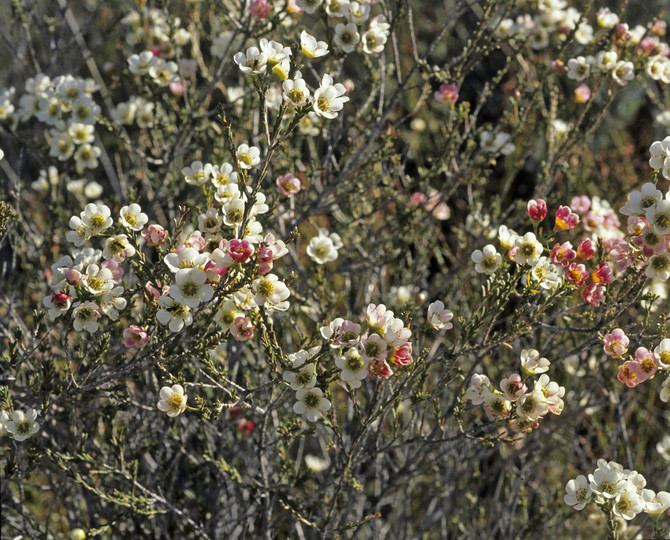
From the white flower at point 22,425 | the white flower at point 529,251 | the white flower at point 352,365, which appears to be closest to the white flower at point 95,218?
the white flower at point 22,425

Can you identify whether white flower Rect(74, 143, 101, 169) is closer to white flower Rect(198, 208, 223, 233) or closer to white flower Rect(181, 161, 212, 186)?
white flower Rect(181, 161, 212, 186)

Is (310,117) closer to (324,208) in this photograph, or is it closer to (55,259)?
(324,208)

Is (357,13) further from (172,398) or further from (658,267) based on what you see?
(172,398)

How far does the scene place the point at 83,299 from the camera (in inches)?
64.2

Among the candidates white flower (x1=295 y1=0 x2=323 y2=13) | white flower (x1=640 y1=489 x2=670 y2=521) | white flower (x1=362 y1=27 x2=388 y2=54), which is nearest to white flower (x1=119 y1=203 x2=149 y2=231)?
white flower (x1=295 y1=0 x2=323 y2=13)

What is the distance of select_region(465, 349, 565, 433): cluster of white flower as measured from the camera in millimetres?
1618

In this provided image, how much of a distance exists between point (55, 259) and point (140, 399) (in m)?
0.74

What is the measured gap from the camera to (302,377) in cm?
161

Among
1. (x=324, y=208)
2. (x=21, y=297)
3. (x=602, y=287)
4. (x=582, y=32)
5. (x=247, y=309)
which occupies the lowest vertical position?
(x=21, y=297)

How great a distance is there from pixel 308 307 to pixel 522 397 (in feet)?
2.96

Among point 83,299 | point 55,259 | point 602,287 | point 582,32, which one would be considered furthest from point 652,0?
point 83,299

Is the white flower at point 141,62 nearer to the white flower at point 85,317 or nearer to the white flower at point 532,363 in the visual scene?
the white flower at point 85,317

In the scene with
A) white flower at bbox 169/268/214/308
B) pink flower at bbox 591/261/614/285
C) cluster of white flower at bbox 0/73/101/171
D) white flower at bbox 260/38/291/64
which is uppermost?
white flower at bbox 260/38/291/64

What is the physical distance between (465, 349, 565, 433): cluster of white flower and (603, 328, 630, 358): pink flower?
16 cm
